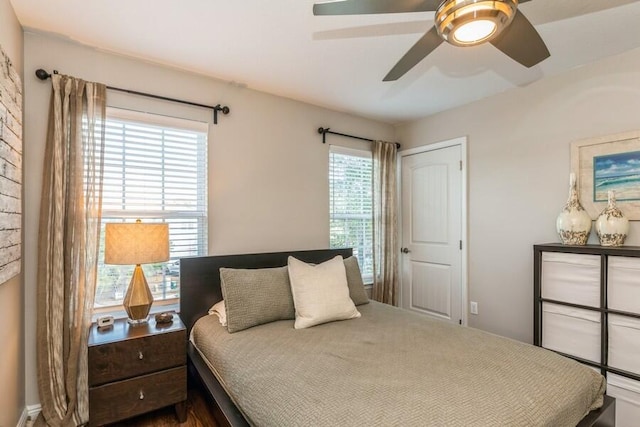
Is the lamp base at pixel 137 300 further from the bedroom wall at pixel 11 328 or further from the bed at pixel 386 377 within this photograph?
the bedroom wall at pixel 11 328

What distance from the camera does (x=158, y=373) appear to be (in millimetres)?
2023

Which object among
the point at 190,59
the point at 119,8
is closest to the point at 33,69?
the point at 119,8

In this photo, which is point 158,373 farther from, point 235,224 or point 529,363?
point 529,363

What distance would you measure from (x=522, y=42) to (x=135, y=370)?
8.97 feet

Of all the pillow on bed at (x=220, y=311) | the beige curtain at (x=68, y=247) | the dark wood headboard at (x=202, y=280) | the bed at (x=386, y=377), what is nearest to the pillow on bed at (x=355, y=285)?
the bed at (x=386, y=377)

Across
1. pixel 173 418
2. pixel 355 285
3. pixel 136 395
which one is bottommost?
pixel 173 418

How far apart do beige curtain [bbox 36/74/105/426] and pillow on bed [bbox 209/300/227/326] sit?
0.77 meters

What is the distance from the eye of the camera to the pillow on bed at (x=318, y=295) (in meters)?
2.22

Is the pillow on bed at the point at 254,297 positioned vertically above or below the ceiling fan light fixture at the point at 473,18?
below

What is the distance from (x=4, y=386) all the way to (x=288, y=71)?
260 centimetres

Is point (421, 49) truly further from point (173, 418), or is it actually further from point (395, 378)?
point (173, 418)

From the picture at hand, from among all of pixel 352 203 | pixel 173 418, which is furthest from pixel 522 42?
pixel 173 418

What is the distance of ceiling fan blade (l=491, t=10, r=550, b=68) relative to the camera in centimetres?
148

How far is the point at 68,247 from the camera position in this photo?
2084 millimetres
